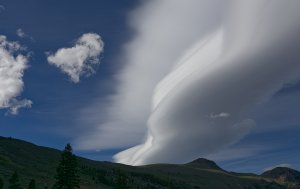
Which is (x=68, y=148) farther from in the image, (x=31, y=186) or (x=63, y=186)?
(x=31, y=186)

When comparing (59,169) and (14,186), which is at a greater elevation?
(14,186)

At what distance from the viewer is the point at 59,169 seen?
228 feet

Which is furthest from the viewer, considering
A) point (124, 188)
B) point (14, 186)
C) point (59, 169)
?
point (14, 186)

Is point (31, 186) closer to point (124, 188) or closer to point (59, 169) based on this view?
point (124, 188)

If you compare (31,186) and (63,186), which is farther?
(31,186)

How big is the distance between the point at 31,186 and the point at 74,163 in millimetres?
40811

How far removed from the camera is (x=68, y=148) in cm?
7362

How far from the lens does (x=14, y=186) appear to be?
114375 mm

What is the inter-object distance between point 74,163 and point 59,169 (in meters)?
3.11

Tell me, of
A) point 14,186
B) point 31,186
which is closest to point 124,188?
point 31,186

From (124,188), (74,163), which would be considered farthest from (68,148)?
(124,188)

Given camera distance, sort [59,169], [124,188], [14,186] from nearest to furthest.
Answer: [59,169]
[124,188]
[14,186]

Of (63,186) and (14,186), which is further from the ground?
(14,186)

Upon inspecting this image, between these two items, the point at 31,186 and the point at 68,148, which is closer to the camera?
the point at 68,148
